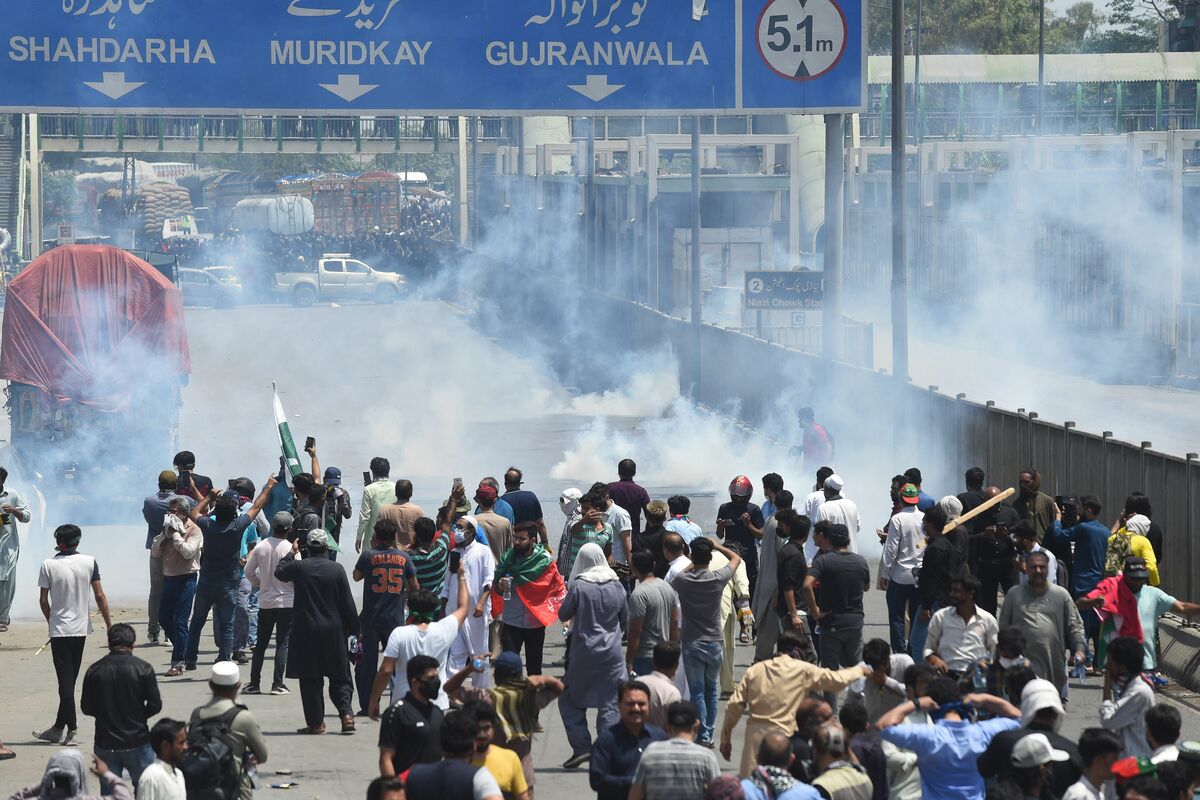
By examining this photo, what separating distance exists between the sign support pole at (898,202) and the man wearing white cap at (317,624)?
9878 millimetres

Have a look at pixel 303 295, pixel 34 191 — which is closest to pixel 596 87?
pixel 303 295

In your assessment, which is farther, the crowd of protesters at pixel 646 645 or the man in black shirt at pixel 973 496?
the man in black shirt at pixel 973 496

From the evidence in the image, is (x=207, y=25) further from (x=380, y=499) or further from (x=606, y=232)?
(x=606, y=232)

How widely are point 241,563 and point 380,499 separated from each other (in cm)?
132

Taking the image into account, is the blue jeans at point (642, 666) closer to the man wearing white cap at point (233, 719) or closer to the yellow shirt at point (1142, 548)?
the man wearing white cap at point (233, 719)

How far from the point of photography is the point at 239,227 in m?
84.8

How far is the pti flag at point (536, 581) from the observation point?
1104 cm

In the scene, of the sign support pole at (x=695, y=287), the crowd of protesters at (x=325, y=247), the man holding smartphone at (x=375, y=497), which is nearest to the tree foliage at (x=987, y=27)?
the crowd of protesters at (x=325, y=247)

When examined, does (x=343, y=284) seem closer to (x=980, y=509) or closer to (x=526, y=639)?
(x=980, y=509)

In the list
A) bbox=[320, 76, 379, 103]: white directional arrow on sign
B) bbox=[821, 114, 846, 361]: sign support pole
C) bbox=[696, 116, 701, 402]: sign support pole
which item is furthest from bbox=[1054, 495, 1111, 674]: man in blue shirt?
bbox=[696, 116, 701, 402]: sign support pole

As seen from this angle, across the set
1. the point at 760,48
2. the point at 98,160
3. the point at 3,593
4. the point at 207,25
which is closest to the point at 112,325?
the point at 207,25

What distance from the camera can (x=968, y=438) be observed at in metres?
18.6

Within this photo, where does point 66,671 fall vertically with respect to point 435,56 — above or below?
below

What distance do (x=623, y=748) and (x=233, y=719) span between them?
1.74 meters
